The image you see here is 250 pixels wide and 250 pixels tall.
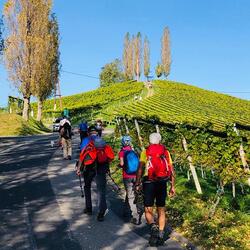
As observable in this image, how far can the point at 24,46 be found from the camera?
141 ft

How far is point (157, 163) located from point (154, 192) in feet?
1.83

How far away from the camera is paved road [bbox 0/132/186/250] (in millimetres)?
7898

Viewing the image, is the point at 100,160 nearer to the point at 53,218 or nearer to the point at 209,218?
the point at 53,218

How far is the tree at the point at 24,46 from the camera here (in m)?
42.8

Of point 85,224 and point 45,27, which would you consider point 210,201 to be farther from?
point 45,27

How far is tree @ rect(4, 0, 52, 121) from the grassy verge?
32411 millimetres

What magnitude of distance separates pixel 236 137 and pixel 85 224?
4255 millimetres

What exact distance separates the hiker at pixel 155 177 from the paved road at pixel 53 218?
313 millimetres

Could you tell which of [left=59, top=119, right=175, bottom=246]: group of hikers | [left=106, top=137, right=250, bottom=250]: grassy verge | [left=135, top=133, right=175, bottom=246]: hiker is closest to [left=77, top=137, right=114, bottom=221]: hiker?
[left=59, top=119, right=175, bottom=246]: group of hikers

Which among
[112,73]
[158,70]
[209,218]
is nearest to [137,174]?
[209,218]

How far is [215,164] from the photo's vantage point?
11930 millimetres

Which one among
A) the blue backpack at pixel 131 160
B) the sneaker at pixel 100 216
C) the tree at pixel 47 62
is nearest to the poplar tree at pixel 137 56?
the tree at pixel 47 62

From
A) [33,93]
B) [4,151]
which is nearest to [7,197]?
[4,151]

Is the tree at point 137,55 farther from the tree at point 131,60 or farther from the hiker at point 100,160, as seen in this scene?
the hiker at point 100,160
